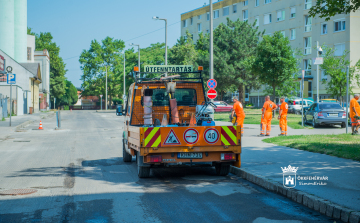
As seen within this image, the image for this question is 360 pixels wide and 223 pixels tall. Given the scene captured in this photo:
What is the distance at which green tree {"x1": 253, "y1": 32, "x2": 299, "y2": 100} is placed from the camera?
28562 mm

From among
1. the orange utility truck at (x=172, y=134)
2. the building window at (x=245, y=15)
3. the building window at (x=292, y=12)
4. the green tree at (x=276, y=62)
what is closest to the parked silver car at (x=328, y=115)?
the green tree at (x=276, y=62)

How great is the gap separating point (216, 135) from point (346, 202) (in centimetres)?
302

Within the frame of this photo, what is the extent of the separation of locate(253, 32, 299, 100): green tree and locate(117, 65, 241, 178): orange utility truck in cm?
2003

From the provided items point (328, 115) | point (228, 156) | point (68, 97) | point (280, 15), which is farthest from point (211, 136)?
point (68, 97)

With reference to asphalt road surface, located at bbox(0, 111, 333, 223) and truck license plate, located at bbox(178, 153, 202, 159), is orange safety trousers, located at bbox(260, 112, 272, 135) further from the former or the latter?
truck license plate, located at bbox(178, 153, 202, 159)

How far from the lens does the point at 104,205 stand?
6039 millimetres

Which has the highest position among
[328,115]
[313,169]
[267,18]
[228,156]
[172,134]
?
[267,18]

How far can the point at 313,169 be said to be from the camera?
8.38 meters

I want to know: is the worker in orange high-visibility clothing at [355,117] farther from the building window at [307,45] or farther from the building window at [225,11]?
the building window at [225,11]

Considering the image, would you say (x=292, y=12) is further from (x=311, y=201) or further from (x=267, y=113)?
(x=311, y=201)

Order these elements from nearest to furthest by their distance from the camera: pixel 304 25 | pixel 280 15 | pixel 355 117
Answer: pixel 355 117 → pixel 304 25 → pixel 280 15

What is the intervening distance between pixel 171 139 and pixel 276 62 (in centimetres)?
2263

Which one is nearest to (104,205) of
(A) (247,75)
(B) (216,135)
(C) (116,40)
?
(B) (216,135)

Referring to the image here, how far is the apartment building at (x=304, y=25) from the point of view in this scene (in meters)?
42.2
